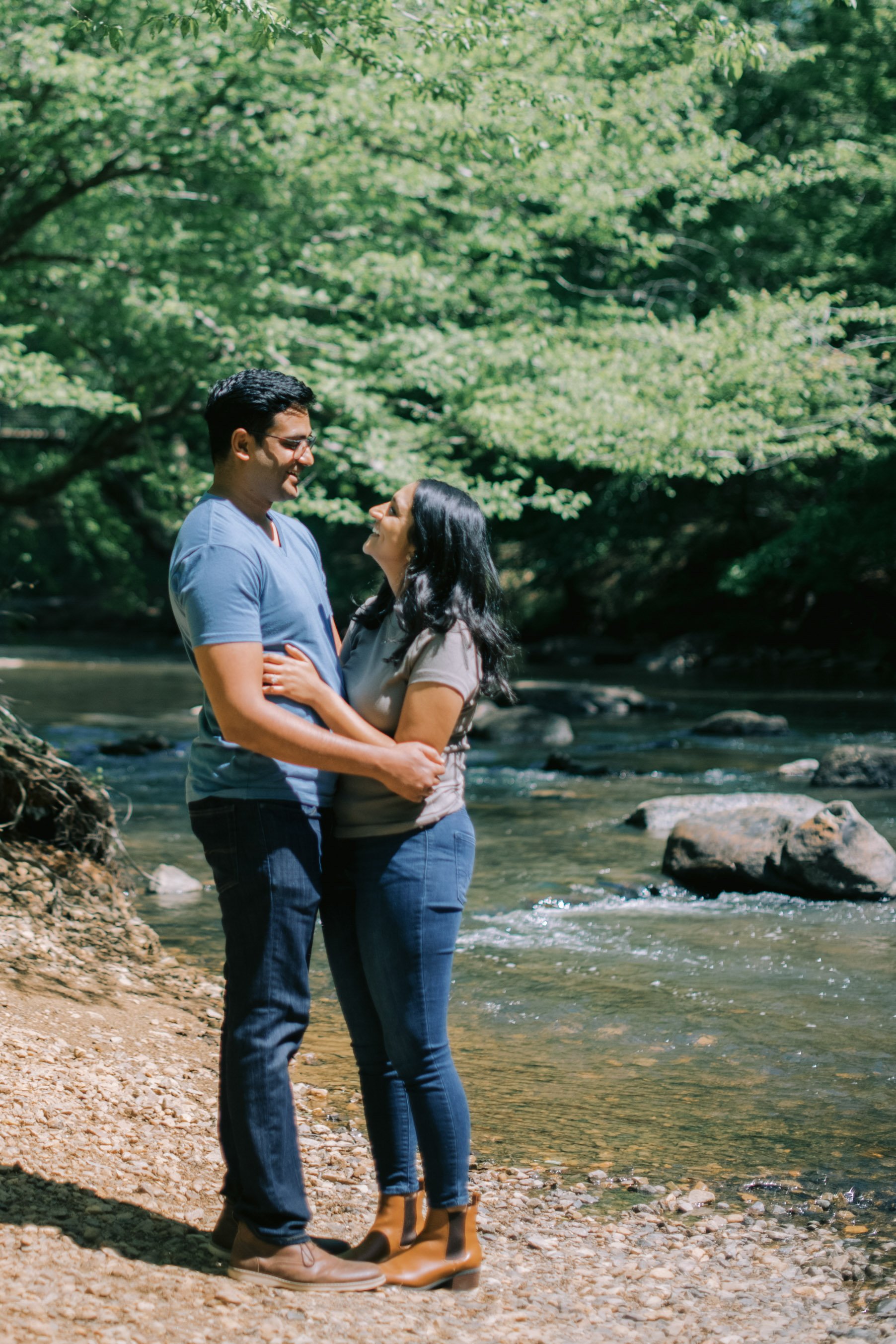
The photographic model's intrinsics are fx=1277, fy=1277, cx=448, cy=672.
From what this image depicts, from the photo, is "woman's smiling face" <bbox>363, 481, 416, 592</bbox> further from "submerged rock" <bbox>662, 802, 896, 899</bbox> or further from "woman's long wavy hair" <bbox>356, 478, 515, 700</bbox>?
"submerged rock" <bbox>662, 802, 896, 899</bbox>

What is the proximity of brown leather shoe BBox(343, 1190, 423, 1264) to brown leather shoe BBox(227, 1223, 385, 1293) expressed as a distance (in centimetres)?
10

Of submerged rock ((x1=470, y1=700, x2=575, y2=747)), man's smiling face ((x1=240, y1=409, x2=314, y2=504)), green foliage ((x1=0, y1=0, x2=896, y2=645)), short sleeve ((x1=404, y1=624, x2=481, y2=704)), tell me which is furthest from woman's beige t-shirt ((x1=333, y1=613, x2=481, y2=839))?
submerged rock ((x1=470, y1=700, x2=575, y2=747))

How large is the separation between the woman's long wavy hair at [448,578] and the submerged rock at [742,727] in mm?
13907

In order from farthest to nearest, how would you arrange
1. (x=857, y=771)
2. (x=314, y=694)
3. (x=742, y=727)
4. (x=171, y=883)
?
(x=742, y=727)
(x=857, y=771)
(x=171, y=883)
(x=314, y=694)

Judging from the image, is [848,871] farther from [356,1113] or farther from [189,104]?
[189,104]

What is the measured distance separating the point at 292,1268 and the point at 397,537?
1.65m

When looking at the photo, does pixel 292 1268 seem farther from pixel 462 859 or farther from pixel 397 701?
pixel 397 701

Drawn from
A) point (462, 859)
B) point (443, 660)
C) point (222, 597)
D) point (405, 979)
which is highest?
point (222, 597)

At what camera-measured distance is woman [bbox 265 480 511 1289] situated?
2.82 m

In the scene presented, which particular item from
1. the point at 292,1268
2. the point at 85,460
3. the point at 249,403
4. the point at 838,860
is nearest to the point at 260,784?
the point at 249,403

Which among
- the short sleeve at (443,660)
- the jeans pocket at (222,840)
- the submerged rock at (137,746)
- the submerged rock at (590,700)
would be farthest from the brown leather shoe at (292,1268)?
the submerged rock at (590,700)

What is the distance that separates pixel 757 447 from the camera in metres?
14.9

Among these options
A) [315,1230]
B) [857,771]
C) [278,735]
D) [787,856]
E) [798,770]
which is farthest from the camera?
[798,770]

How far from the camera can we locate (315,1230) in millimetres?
3305
